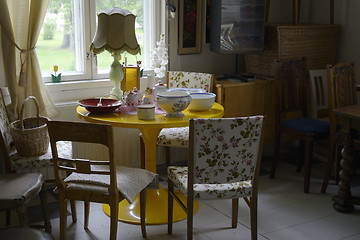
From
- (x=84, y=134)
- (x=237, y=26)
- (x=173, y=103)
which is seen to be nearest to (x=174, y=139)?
(x=173, y=103)

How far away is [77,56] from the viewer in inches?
145

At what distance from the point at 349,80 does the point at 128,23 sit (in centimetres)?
178

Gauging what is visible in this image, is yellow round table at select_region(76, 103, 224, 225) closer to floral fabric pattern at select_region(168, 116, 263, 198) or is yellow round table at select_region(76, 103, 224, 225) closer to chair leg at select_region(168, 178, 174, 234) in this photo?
chair leg at select_region(168, 178, 174, 234)

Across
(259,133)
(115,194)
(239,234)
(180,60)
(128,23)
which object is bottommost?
(239,234)

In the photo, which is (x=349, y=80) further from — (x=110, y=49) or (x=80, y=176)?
(x=80, y=176)

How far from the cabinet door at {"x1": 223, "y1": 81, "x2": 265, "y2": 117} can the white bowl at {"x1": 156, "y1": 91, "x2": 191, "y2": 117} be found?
1021 mm

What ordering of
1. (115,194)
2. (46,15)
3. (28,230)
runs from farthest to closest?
1. (46,15)
2. (115,194)
3. (28,230)

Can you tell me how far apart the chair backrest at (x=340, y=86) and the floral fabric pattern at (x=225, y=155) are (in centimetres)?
124

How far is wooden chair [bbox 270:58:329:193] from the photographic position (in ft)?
11.6

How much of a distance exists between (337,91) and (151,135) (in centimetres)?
146

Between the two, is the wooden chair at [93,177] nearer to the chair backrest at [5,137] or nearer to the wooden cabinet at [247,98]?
the chair backrest at [5,137]

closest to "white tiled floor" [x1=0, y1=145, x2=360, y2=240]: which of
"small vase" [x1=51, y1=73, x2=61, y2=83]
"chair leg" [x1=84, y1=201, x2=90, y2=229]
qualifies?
"chair leg" [x1=84, y1=201, x2=90, y2=229]

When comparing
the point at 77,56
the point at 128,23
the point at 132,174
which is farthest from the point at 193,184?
the point at 77,56

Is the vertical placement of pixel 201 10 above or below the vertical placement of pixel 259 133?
above
